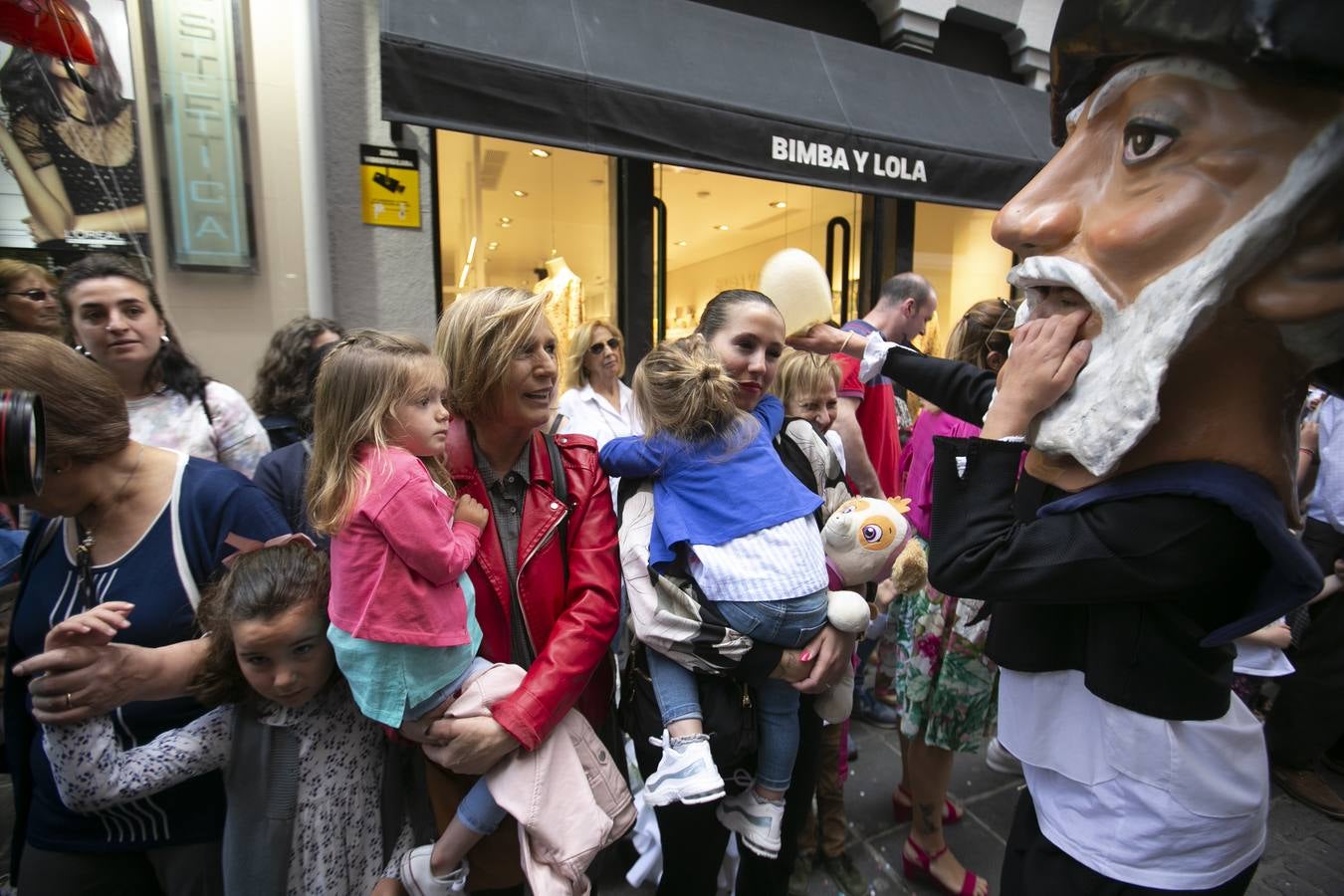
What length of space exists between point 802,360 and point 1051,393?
159 cm

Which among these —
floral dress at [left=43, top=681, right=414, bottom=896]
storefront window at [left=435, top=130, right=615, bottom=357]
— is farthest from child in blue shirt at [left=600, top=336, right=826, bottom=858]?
storefront window at [left=435, top=130, right=615, bottom=357]

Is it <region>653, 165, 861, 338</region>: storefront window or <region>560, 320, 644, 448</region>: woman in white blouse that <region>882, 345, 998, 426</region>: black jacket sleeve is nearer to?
<region>560, 320, 644, 448</region>: woman in white blouse

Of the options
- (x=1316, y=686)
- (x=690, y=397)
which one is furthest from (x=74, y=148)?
(x=1316, y=686)

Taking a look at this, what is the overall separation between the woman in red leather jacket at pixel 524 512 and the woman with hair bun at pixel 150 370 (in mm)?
1191

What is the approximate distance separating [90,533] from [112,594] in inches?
6.5

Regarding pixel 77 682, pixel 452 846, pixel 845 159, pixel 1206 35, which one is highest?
pixel 845 159

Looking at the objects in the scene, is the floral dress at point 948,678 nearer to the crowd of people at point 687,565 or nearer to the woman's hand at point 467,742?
the crowd of people at point 687,565

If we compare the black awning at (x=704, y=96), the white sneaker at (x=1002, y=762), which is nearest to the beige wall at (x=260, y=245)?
the black awning at (x=704, y=96)

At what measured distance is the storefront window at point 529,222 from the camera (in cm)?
457

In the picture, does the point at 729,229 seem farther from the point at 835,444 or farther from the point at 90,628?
the point at 90,628

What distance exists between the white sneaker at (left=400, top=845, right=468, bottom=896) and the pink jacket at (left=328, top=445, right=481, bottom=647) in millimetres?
673

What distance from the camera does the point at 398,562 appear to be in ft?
4.74

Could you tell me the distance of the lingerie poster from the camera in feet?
10.9

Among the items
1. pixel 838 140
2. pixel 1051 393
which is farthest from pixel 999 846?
pixel 838 140
